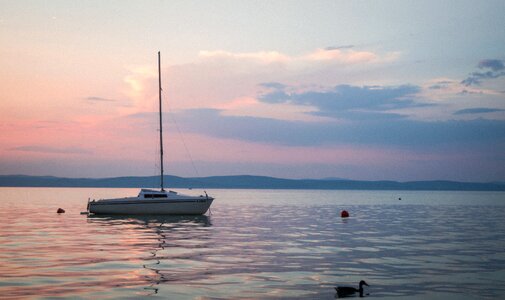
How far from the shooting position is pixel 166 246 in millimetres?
30984

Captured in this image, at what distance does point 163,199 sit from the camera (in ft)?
179

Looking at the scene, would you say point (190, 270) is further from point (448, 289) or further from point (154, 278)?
point (448, 289)

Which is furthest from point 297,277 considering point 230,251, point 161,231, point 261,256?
point 161,231

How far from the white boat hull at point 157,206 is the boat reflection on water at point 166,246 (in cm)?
83

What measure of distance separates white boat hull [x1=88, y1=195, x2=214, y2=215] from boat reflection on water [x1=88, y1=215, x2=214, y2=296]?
0.83 metres

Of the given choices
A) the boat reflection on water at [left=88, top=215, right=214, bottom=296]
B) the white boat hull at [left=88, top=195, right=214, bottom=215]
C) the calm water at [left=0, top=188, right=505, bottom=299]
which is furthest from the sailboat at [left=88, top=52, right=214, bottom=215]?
the calm water at [left=0, top=188, right=505, bottom=299]

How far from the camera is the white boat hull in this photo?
54562 mm

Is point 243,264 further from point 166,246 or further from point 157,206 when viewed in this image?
point 157,206

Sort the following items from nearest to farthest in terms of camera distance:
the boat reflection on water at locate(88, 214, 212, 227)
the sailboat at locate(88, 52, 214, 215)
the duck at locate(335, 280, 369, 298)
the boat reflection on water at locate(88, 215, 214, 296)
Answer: the duck at locate(335, 280, 369, 298), the boat reflection on water at locate(88, 215, 214, 296), the boat reflection on water at locate(88, 214, 212, 227), the sailboat at locate(88, 52, 214, 215)

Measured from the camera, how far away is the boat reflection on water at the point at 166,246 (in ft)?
67.8

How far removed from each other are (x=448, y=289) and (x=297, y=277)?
5480 mm

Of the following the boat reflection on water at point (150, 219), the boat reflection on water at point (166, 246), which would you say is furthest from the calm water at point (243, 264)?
the boat reflection on water at point (150, 219)

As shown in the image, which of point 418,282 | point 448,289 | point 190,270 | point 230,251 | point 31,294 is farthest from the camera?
point 230,251

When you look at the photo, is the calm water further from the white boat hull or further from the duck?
the white boat hull
